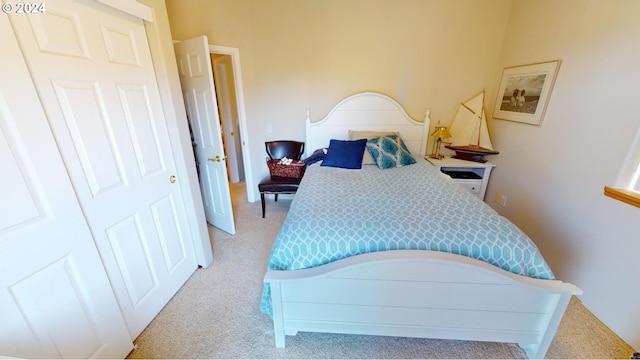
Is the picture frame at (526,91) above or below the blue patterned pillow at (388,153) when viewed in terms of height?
above

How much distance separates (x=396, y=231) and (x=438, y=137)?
2.11 meters

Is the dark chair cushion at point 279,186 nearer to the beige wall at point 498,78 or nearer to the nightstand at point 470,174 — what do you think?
the beige wall at point 498,78

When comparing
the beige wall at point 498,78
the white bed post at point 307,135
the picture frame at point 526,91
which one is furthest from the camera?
the white bed post at point 307,135

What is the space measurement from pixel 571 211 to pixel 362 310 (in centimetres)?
187

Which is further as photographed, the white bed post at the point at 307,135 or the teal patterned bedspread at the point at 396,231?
the white bed post at the point at 307,135

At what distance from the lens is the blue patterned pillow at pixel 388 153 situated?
2605 millimetres

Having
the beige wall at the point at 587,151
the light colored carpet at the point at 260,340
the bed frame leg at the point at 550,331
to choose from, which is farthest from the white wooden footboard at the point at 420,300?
the beige wall at the point at 587,151

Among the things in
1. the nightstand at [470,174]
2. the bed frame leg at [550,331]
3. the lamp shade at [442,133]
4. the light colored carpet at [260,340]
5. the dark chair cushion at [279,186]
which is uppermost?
the lamp shade at [442,133]

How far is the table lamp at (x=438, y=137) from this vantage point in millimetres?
2871

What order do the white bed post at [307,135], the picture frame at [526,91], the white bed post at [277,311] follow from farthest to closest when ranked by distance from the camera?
the white bed post at [307,135], the picture frame at [526,91], the white bed post at [277,311]

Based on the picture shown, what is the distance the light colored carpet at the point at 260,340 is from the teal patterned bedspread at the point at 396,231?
0.28 m

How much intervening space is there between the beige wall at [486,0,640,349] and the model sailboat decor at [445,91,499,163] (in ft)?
1.44

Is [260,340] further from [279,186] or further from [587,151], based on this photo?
[587,151]

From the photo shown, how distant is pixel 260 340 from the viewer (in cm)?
155
